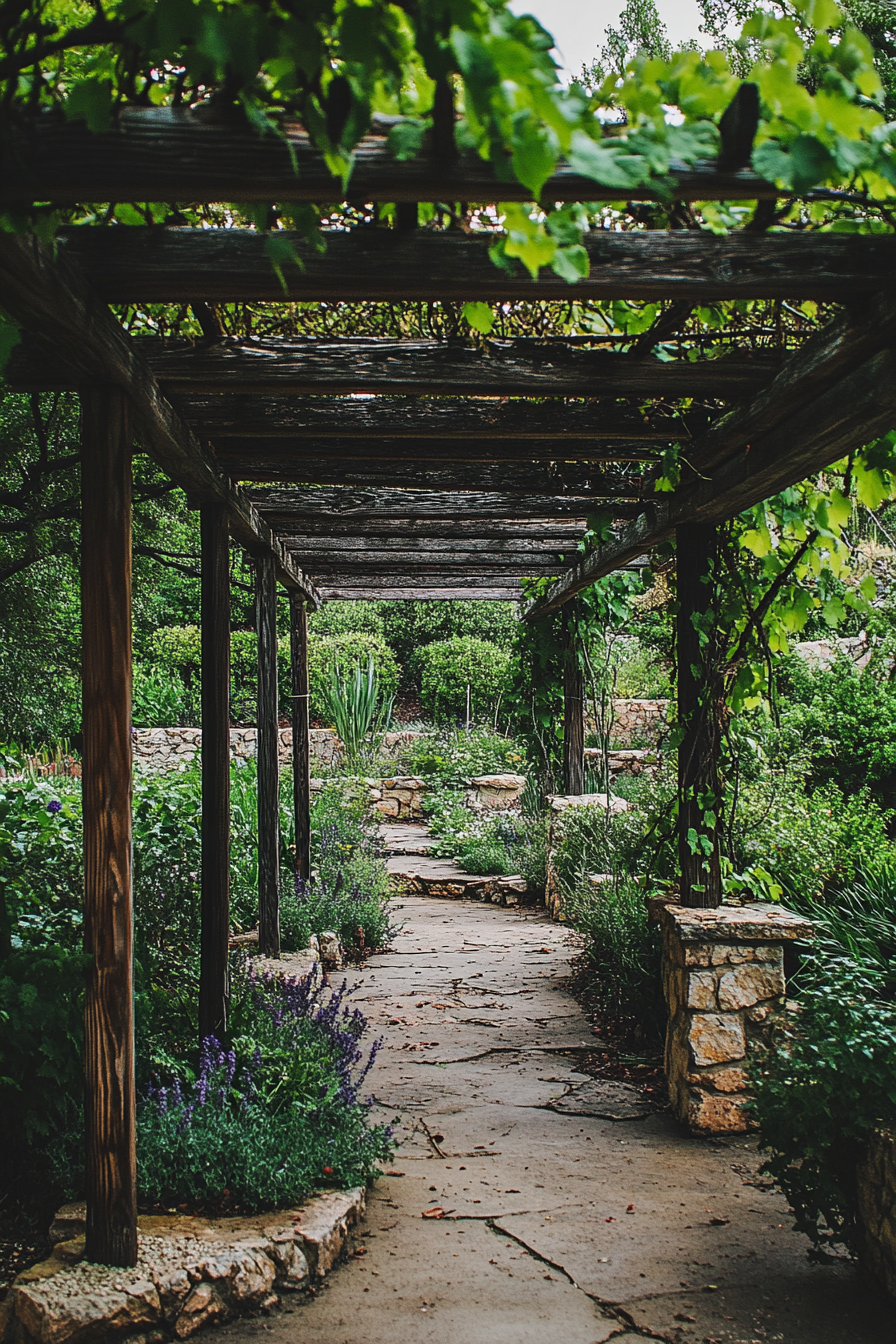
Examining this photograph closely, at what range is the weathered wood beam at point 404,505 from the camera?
15.8ft

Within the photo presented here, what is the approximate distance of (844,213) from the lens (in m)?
2.28

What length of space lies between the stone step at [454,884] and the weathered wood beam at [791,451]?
4.94 meters

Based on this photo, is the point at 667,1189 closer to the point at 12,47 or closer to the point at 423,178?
the point at 423,178

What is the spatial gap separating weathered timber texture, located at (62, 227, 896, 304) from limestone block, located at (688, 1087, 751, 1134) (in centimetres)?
308

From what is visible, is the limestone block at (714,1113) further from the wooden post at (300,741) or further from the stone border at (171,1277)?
the wooden post at (300,741)

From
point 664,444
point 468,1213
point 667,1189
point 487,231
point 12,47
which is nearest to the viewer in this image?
point 12,47

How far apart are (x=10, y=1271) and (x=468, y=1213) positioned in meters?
1.41

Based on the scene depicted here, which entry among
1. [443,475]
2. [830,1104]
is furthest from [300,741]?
[830,1104]

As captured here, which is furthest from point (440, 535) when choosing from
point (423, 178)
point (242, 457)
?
point (423, 178)

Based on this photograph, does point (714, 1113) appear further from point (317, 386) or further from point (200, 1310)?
point (317, 386)

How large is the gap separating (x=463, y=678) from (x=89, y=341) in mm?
13794

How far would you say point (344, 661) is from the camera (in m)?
14.8

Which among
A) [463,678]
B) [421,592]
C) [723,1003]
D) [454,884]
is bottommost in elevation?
[454,884]

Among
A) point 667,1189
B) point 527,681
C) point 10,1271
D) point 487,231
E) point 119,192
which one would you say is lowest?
point 667,1189
